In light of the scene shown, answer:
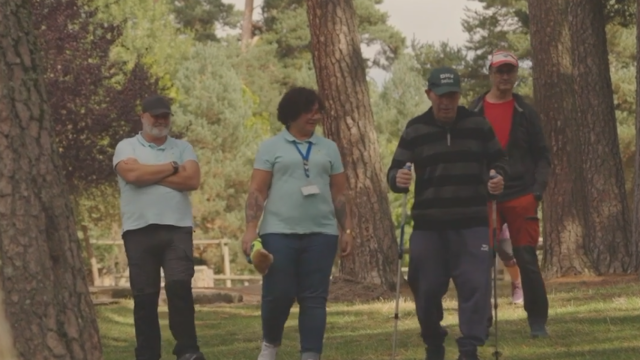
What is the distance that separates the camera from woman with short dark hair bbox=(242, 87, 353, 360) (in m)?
8.77

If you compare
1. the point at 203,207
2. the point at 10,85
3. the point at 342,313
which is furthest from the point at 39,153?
the point at 203,207

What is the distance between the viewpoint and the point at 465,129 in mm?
8688

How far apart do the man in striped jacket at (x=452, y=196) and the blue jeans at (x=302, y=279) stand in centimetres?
56

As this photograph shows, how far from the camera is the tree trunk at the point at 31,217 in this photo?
7043 mm

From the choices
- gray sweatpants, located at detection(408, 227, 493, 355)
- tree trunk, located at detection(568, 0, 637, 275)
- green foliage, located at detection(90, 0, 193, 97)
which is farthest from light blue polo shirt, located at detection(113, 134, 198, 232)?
green foliage, located at detection(90, 0, 193, 97)

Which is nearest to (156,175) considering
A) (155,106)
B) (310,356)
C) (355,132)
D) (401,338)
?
(155,106)

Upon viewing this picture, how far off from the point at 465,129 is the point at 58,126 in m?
17.4

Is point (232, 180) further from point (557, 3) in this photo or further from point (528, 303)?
point (528, 303)

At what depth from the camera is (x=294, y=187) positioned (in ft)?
28.8

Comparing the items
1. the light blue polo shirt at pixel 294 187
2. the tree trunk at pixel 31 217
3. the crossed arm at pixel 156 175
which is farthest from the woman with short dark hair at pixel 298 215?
the tree trunk at pixel 31 217

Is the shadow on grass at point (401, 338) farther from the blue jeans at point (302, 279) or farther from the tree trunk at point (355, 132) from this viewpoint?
the tree trunk at point (355, 132)

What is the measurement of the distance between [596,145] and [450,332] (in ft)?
27.1

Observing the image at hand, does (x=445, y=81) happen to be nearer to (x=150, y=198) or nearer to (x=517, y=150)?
(x=517, y=150)

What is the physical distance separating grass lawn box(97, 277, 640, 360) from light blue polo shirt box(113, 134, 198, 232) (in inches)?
64.2
